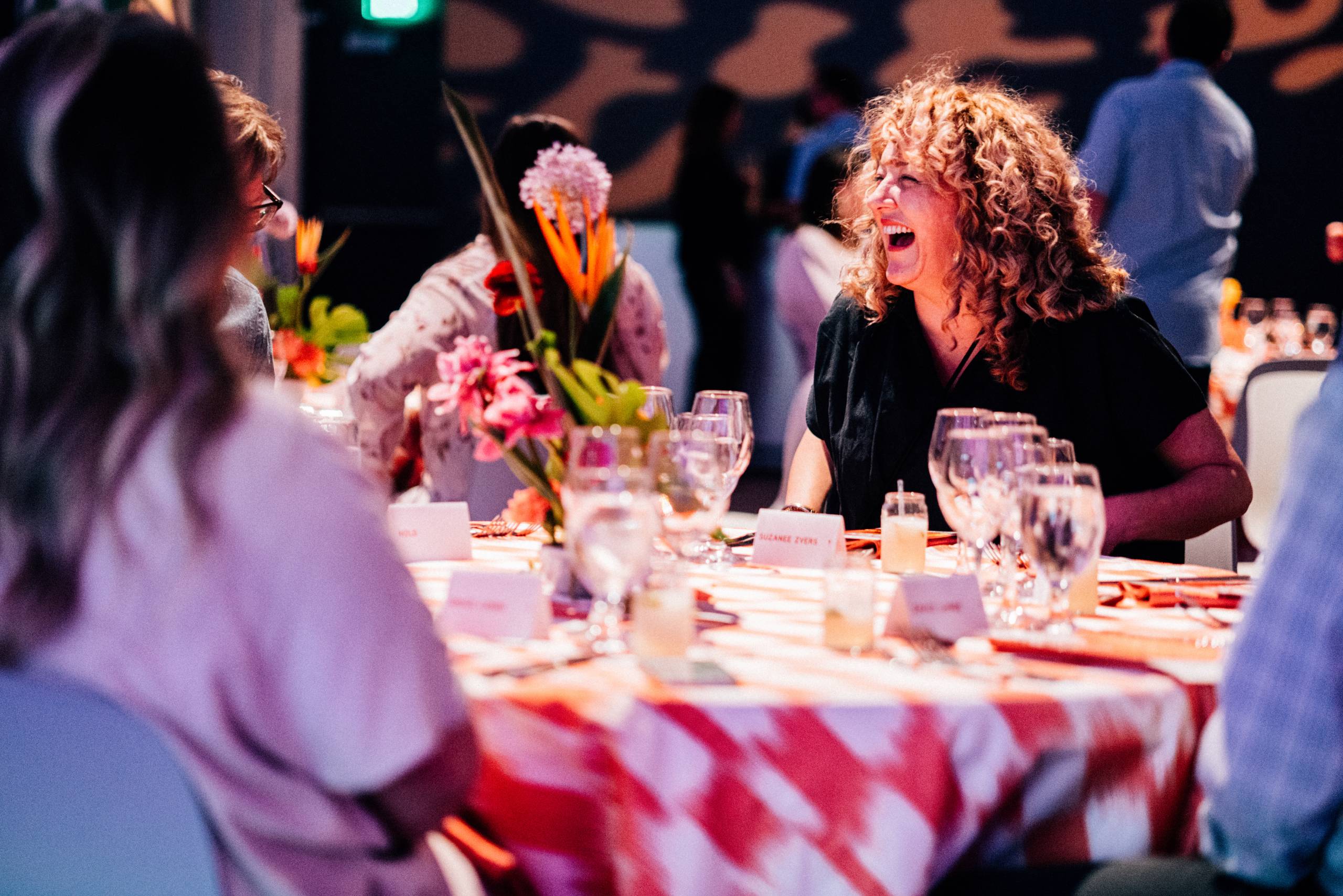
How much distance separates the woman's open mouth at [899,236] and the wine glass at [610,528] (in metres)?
1.19

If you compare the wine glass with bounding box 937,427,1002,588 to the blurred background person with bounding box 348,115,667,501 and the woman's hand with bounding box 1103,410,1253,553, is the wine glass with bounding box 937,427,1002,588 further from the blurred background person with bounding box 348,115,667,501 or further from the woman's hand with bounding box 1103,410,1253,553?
the blurred background person with bounding box 348,115,667,501

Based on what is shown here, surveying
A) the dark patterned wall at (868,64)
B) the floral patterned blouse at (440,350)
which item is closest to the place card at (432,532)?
the floral patterned blouse at (440,350)

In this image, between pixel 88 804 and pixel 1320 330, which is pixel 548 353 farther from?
pixel 1320 330

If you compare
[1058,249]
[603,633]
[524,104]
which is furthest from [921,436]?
[524,104]

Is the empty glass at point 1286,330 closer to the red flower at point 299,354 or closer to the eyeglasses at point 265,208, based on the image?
the red flower at point 299,354

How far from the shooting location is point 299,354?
3.48 metres

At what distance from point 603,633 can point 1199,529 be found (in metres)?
1.16

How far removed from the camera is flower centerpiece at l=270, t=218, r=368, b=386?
135 inches

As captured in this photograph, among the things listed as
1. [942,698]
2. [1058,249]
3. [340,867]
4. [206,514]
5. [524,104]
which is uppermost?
[524,104]

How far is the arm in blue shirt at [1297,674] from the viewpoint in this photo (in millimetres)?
1021

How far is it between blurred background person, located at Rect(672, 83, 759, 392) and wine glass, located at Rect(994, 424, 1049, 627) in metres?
4.96

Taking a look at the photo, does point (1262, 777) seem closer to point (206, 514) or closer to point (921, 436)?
point (206, 514)

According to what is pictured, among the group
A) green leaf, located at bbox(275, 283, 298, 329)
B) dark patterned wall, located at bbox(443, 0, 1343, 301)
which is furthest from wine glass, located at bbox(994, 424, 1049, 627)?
dark patterned wall, located at bbox(443, 0, 1343, 301)

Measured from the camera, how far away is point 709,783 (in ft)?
3.71
